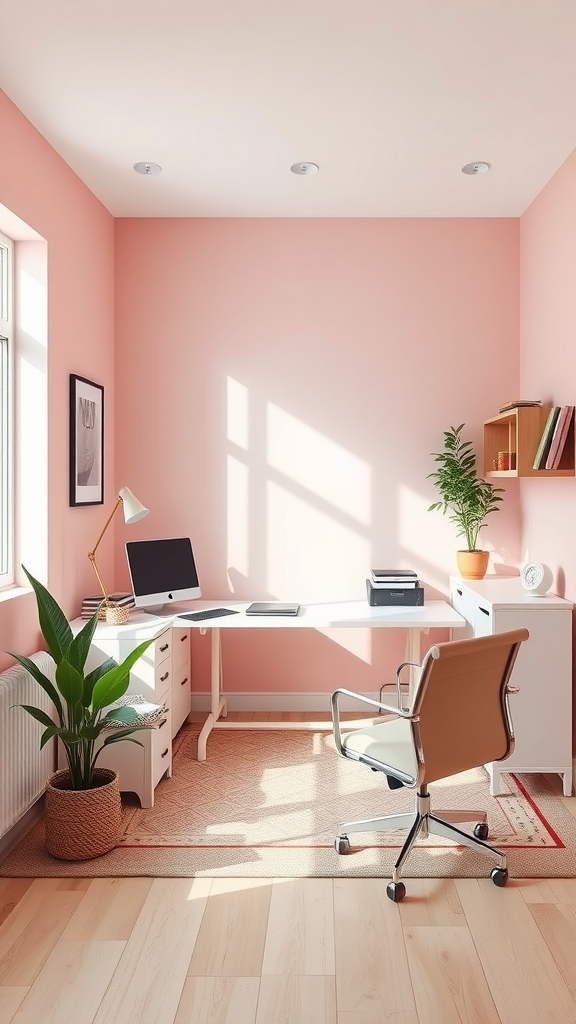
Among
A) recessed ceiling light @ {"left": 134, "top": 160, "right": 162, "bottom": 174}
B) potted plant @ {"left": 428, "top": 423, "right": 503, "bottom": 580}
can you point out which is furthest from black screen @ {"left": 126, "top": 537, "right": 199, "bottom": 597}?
recessed ceiling light @ {"left": 134, "top": 160, "right": 162, "bottom": 174}

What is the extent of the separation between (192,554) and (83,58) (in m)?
2.39

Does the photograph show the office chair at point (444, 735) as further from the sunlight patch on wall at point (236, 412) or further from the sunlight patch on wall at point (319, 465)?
the sunlight patch on wall at point (236, 412)

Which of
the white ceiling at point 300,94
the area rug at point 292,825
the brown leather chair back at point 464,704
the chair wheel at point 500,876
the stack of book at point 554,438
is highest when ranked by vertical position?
the white ceiling at point 300,94

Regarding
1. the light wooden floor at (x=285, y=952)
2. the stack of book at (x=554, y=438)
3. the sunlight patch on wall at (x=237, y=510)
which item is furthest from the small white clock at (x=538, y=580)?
the sunlight patch on wall at (x=237, y=510)

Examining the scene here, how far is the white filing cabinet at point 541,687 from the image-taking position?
132 inches

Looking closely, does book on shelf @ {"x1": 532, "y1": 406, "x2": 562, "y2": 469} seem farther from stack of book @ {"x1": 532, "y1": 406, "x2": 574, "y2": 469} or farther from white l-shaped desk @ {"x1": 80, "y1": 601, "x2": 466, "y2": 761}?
white l-shaped desk @ {"x1": 80, "y1": 601, "x2": 466, "y2": 761}

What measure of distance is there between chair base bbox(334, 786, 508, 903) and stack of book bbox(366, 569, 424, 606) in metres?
1.33

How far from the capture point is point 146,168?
3729 millimetres

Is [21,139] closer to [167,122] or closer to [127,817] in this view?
[167,122]

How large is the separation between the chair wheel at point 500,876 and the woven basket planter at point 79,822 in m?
1.37

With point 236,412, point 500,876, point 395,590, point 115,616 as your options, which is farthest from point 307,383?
point 500,876

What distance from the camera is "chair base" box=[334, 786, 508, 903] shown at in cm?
253

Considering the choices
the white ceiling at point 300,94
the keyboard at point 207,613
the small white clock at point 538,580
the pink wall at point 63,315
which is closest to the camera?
the white ceiling at point 300,94

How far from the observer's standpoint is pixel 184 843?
9.54ft
